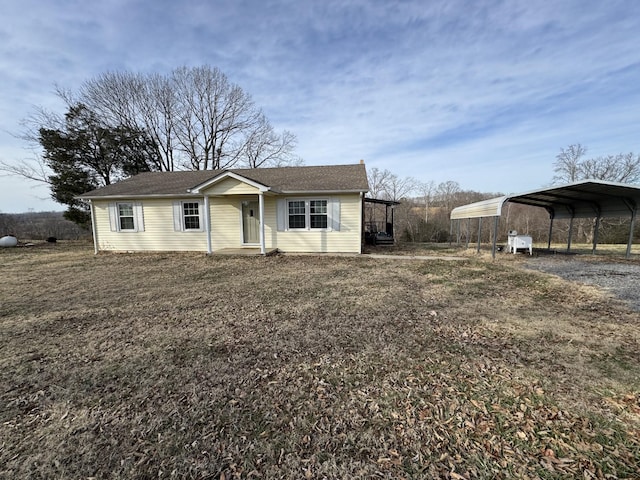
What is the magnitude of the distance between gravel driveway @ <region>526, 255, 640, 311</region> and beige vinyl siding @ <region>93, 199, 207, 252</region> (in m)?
12.6

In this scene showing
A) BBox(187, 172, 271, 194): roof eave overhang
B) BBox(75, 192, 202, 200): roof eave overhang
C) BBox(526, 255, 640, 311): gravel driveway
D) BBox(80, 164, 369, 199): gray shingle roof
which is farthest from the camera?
BBox(75, 192, 202, 200): roof eave overhang

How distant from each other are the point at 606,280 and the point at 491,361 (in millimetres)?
6230

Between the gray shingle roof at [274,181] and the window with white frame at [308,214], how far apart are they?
64cm

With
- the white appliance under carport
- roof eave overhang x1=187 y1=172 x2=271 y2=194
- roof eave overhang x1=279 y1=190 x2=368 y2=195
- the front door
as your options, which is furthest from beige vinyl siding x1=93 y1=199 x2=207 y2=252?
the white appliance under carport

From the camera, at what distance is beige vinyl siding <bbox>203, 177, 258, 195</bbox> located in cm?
997

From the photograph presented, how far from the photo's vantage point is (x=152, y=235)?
11891 millimetres

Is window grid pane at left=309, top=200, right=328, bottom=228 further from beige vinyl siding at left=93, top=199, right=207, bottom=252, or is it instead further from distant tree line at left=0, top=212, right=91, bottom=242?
distant tree line at left=0, top=212, right=91, bottom=242

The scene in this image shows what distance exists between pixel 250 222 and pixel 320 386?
965cm

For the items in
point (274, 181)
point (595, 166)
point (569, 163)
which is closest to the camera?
point (274, 181)

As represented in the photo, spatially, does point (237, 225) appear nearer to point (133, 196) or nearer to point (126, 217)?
point (133, 196)

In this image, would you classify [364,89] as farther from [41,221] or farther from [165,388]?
[41,221]

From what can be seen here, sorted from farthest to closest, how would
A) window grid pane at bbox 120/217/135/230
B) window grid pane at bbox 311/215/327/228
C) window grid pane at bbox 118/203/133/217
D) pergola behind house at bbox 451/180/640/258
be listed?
window grid pane at bbox 120/217/135/230
window grid pane at bbox 118/203/133/217
window grid pane at bbox 311/215/327/228
pergola behind house at bbox 451/180/640/258

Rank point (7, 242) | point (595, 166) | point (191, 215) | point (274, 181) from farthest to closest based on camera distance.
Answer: point (595, 166), point (7, 242), point (274, 181), point (191, 215)

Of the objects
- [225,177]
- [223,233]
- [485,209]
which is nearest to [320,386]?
[225,177]
